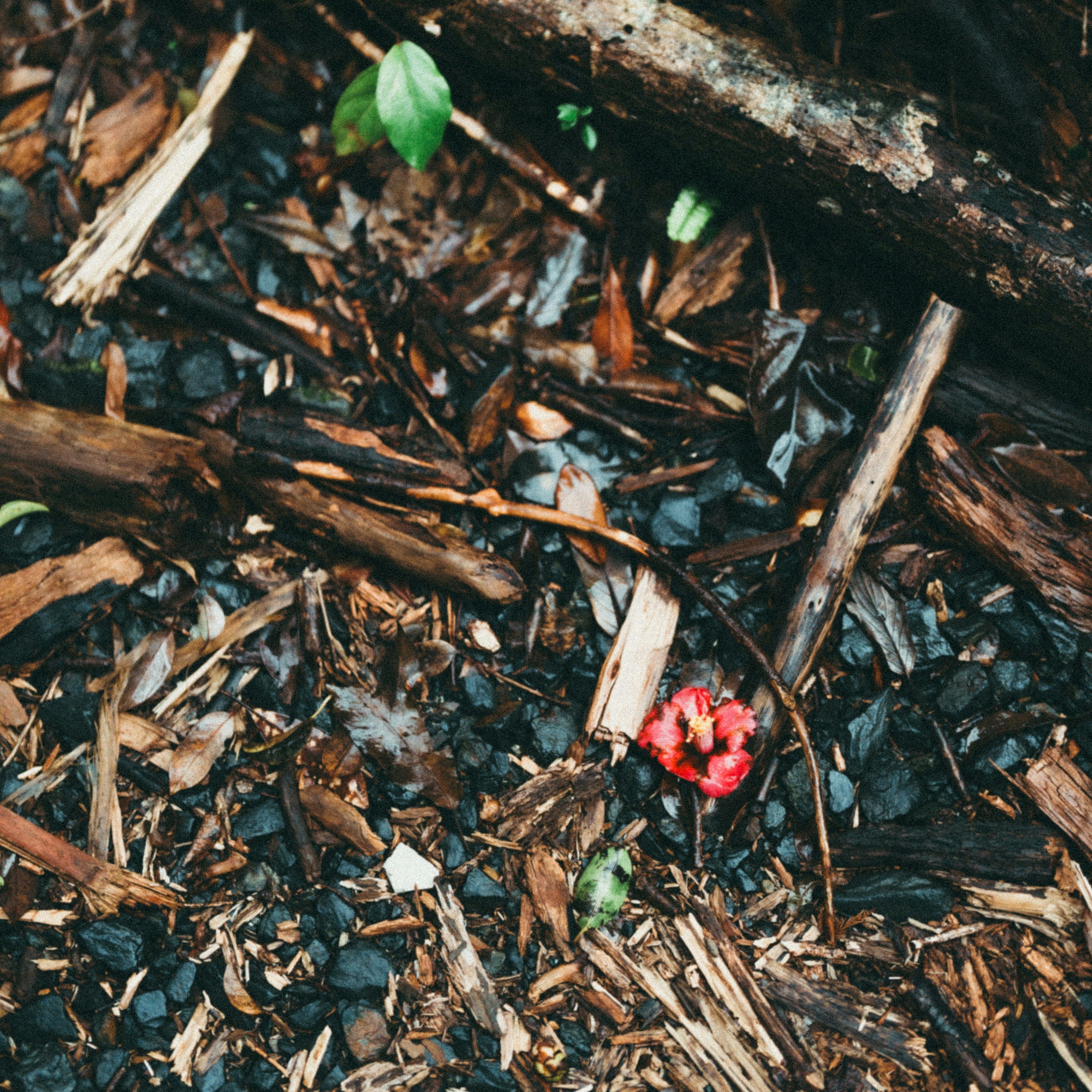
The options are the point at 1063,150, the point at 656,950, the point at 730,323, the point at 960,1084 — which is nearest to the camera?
the point at 960,1084

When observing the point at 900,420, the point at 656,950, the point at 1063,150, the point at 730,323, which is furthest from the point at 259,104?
the point at 656,950

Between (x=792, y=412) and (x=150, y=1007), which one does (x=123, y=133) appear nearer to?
(x=792, y=412)

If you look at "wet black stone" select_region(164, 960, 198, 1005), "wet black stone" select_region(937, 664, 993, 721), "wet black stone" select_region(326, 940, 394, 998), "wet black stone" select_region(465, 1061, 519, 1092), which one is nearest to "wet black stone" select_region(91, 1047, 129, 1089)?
"wet black stone" select_region(164, 960, 198, 1005)

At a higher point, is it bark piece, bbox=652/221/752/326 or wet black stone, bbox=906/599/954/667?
bark piece, bbox=652/221/752/326

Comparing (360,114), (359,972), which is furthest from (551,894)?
(360,114)

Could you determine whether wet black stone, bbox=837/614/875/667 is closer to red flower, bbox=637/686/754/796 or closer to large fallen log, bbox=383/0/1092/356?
red flower, bbox=637/686/754/796

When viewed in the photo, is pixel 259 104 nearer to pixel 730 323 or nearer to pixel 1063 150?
pixel 730 323
